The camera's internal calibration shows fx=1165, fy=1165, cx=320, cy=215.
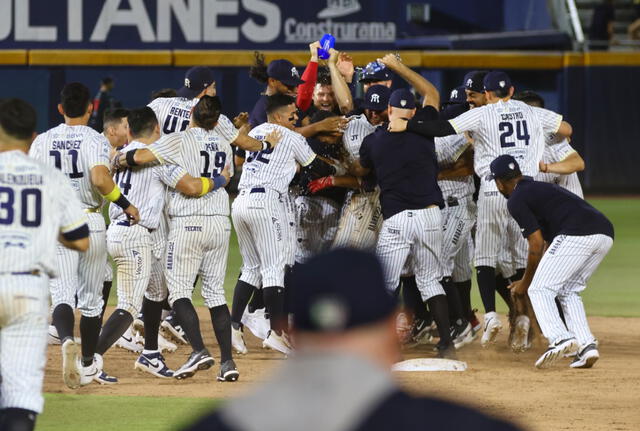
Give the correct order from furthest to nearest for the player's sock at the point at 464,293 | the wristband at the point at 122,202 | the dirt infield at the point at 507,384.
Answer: the player's sock at the point at 464,293 < the wristband at the point at 122,202 < the dirt infield at the point at 507,384

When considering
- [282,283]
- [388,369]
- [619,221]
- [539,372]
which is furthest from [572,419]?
[619,221]

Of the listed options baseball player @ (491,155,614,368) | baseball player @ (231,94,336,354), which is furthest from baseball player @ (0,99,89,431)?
baseball player @ (491,155,614,368)

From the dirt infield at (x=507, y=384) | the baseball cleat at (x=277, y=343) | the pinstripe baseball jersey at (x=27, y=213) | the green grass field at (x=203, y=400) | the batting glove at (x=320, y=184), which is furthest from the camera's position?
the batting glove at (x=320, y=184)

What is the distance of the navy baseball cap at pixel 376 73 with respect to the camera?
9.64 m

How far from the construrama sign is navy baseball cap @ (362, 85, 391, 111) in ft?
42.9

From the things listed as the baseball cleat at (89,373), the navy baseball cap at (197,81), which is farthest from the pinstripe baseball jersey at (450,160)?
the baseball cleat at (89,373)

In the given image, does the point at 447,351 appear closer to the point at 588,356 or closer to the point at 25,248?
the point at 588,356

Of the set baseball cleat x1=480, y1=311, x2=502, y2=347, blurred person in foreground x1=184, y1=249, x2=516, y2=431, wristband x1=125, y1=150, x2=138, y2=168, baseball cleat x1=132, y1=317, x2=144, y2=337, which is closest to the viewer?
blurred person in foreground x1=184, y1=249, x2=516, y2=431

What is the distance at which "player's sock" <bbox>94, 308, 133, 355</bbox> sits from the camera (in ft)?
25.6

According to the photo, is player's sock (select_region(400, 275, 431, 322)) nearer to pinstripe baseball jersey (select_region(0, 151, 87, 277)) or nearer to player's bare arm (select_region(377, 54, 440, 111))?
player's bare arm (select_region(377, 54, 440, 111))

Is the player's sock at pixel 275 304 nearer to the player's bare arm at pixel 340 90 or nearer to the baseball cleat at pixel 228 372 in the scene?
the baseball cleat at pixel 228 372

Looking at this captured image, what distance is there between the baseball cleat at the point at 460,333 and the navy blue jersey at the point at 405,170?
1299 mm

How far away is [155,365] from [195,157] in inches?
57.5

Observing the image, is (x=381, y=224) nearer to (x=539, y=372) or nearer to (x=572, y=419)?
(x=539, y=372)
